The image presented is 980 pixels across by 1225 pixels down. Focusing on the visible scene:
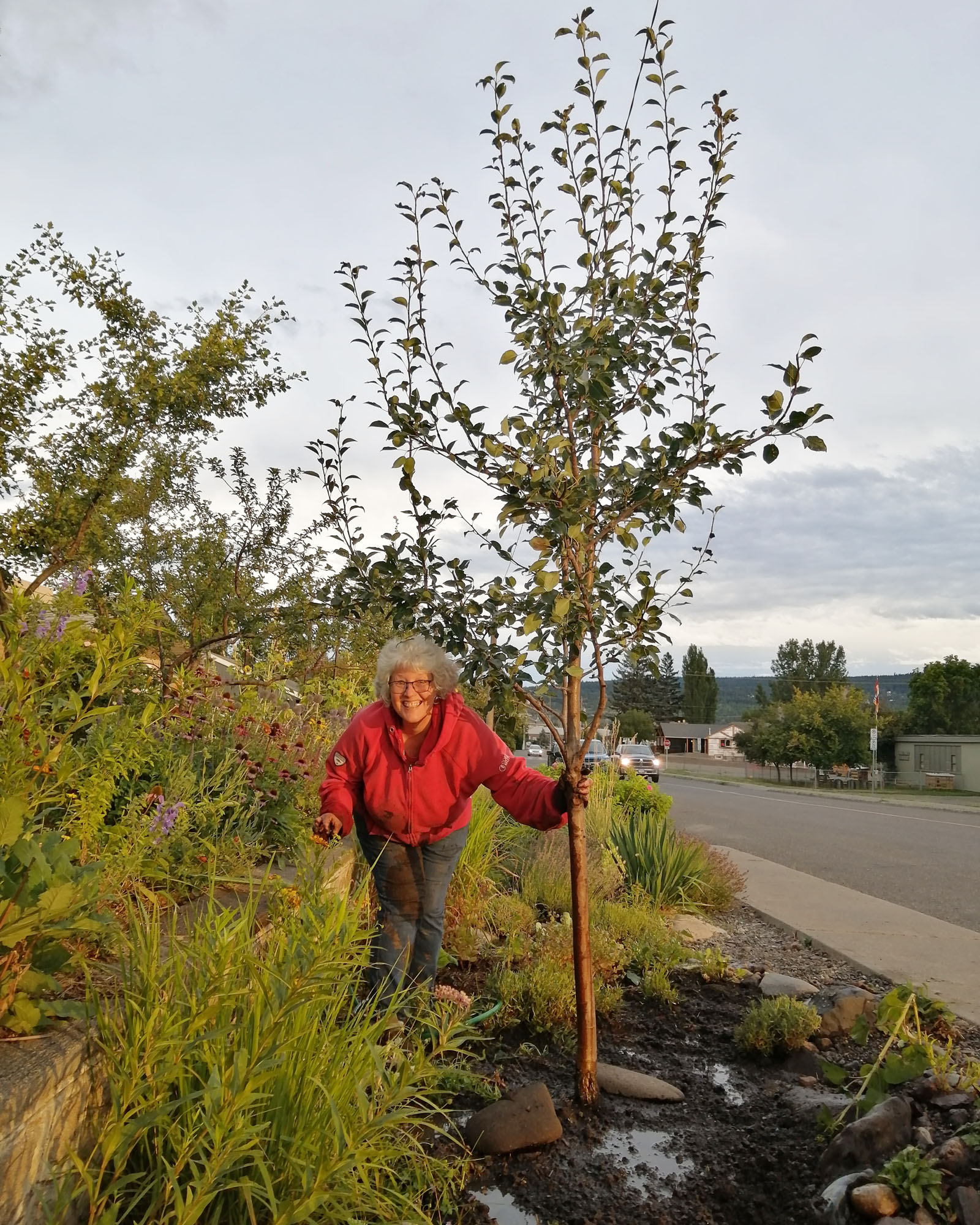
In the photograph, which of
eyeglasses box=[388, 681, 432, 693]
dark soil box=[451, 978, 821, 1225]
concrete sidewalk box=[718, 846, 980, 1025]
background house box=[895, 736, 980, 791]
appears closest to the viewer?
dark soil box=[451, 978, 821, 1225]

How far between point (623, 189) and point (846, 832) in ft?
47.2

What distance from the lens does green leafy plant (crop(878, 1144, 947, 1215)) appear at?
2539 mm

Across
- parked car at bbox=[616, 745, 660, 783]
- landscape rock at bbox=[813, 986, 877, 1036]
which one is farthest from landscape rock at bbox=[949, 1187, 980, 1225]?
parked car at bbox=[616, 745, 660, 783]

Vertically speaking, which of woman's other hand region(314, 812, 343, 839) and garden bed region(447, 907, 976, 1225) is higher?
woman's other hand region(314, 812, 343, 839)

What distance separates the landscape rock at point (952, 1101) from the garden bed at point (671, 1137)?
0.49 feet

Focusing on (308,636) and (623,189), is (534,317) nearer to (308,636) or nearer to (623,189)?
(623,189)

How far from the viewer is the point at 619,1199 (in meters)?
2.90

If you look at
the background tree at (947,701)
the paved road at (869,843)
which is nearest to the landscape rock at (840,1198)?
the paved road at (869,843)

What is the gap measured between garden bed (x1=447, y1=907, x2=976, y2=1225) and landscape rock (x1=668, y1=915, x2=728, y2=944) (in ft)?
4.28

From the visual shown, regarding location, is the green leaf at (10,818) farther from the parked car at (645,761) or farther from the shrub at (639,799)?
the parked car at (645,761)

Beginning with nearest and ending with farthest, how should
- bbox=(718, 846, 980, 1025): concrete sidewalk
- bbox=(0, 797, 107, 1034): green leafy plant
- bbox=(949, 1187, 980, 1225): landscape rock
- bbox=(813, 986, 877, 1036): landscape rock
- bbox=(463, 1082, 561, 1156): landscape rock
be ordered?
bbox=(0, 797, 107, 1034): green leafy plant, bbox=(949, 1187, 980, 1225): landscape rock, bbox=(463, 1082, 561, 1156): landscape rock, bbox=(813, 986, 877, 1036): landscape rock, bbox=(718, 846, 980, 1025): concrete sidewalk

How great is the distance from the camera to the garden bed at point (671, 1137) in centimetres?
287

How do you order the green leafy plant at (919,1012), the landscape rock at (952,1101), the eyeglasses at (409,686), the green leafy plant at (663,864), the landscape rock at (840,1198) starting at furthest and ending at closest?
1. the green leafy plant at (663,864)
2. the eyeglasses at (409,686)
3. the green leafy plant at (919,1012)
4. the landscape rock at (952,1101)
5. the landscape rock at (840,1198)

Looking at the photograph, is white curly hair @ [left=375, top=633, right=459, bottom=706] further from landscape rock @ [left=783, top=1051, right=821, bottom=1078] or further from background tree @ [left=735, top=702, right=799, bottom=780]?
background tree @ [left=735, top=702, right=799, bottom=780]
